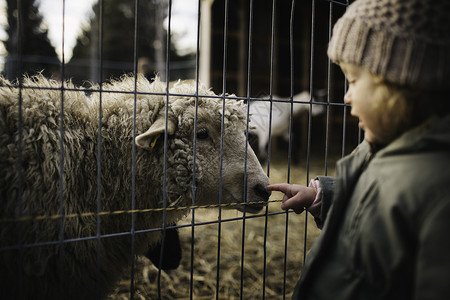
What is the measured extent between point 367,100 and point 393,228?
41 cm

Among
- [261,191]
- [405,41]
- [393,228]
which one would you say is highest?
[405,41]

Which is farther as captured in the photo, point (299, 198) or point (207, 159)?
point (207, 159)

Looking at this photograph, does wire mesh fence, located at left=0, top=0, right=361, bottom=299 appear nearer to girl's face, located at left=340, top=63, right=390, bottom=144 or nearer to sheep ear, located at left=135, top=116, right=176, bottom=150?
sheep ear, located at left=135, top=116, right=176, bottom=150

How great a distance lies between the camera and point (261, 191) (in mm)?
2213

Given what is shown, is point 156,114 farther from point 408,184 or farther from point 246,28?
point 246,28

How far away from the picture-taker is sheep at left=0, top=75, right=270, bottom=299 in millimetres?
1688

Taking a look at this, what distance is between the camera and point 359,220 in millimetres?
1066

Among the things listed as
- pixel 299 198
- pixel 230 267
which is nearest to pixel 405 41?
pixel 299 198

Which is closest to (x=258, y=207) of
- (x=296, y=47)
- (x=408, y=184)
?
(x=408, y=184)

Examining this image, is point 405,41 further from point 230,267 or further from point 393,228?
point 230,267

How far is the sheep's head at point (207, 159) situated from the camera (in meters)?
2.16

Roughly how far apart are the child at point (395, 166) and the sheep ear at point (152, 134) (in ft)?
3.82

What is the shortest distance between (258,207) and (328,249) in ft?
3.54

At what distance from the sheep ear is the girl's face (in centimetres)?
118
